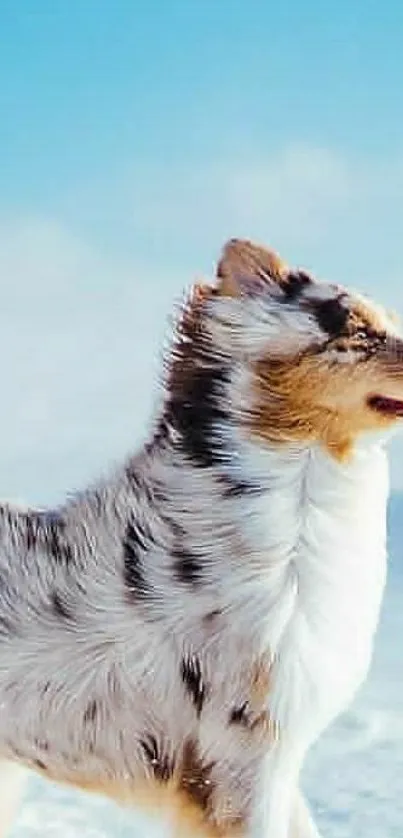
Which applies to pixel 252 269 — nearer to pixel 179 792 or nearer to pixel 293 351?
pixel 293 351

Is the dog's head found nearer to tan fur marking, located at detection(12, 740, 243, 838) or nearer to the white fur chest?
the white fur chest

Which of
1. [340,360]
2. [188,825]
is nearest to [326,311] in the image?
[340,360]

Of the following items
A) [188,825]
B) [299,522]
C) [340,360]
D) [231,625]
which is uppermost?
[340,360]

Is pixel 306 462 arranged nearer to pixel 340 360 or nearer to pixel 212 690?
pixel 340 360

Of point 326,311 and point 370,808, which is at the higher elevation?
point 326,311

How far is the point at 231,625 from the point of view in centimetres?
228

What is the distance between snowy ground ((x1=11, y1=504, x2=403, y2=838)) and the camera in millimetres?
2826

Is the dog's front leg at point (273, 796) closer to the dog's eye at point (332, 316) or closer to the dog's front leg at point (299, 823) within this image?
the dog's front leg at point (299, 823)

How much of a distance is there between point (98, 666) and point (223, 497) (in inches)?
11.0

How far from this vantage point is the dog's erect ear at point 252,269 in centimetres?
235

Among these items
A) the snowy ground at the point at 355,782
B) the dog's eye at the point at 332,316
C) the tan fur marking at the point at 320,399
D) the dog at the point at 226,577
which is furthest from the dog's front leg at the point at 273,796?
the dog's eye at the point at 332,316

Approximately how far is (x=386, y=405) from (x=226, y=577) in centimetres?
31

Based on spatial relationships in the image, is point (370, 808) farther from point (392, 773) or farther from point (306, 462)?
point (306, 462)

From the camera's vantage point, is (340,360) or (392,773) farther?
(392,773)
